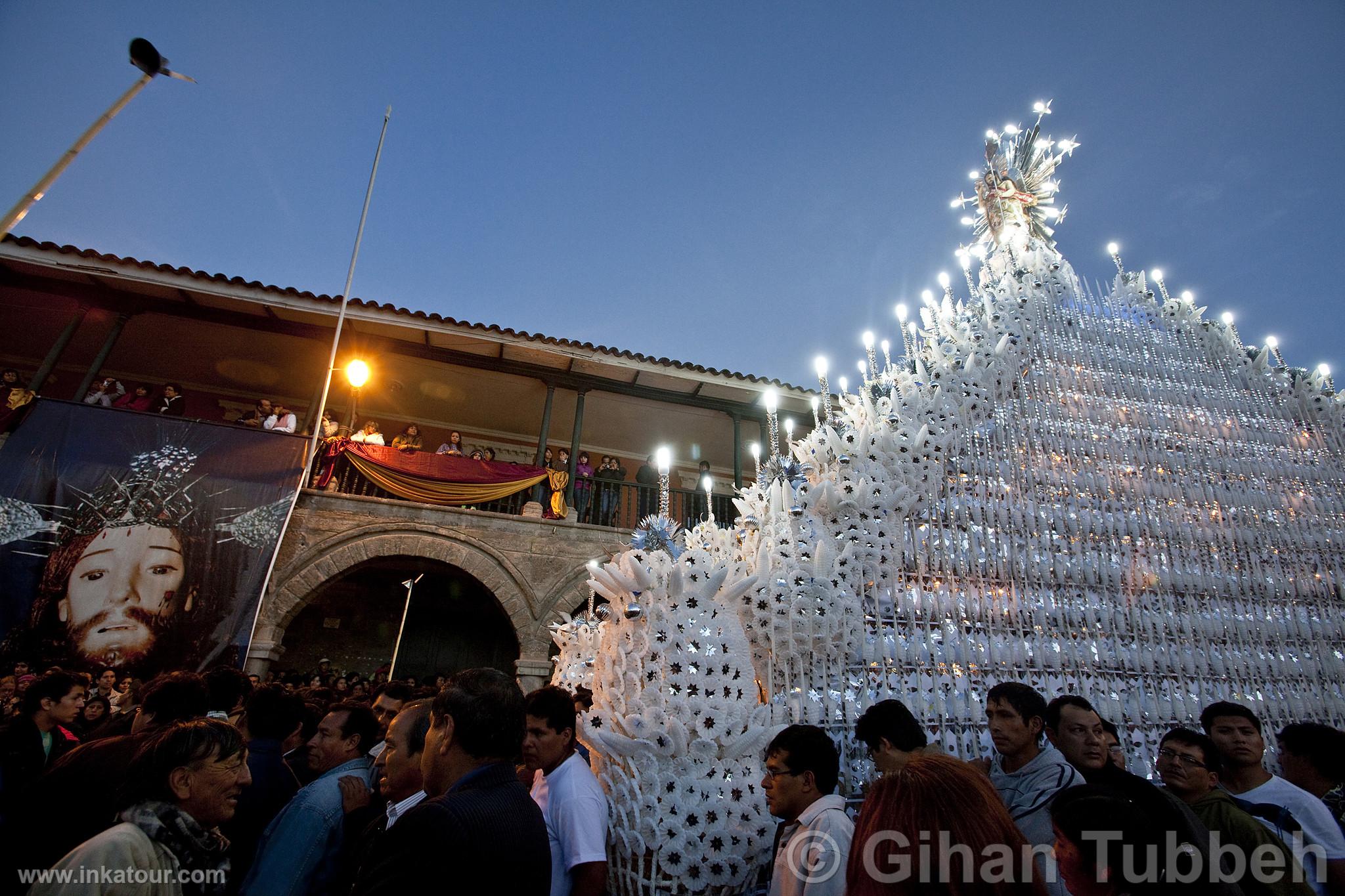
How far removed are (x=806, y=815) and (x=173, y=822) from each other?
1.83m

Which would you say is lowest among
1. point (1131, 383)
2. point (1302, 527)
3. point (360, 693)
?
point (360, 693)

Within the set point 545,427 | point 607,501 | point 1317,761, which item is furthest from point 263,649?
point 1317,761

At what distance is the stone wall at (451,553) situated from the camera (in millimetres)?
7637

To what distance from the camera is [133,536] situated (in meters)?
6.91

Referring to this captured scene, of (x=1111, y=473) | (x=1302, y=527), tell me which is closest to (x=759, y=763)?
(x=1111, y=473)

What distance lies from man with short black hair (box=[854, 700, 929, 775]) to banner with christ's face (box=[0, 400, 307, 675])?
23.8 ft

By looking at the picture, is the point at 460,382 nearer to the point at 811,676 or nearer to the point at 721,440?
the point at 721,440

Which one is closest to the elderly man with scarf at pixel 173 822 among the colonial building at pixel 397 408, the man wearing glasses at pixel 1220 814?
the man wearing glasses at pixel 1220 814

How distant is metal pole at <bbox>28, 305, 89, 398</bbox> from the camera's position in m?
7.80

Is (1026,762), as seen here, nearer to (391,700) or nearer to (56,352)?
(391,700)

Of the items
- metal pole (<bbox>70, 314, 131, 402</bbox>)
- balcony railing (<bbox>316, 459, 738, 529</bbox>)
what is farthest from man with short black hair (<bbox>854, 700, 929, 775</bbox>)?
metal pole (<bbox>70, 314, 131, 402</bbox>)

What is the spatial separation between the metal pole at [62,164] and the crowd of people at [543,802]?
7.45ft

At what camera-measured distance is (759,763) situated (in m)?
2.73

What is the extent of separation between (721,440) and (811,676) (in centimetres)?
869
